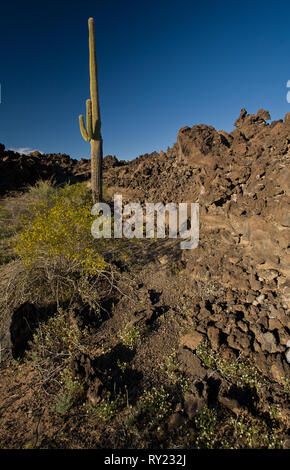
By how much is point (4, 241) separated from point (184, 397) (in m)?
5.96

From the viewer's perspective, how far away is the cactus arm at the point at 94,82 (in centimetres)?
655

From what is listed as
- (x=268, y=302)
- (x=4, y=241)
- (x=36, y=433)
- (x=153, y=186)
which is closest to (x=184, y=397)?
(x=36, y=433)

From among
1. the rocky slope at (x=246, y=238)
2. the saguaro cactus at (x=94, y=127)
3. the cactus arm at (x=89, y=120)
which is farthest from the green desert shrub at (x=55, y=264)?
the cactus arm at (x=89, y=120)

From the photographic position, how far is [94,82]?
6.70 meters

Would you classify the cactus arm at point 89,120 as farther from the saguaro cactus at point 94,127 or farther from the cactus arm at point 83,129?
the cactus arm at point 83,129

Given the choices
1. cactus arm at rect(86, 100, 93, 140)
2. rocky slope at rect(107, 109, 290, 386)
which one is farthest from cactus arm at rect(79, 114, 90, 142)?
rocky slope at rect(107, 109, 290, 386)

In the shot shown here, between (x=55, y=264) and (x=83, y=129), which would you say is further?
(x=83, y=129)

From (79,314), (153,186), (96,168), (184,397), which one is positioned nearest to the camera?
(184,397)

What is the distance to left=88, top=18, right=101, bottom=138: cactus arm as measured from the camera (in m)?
6.55

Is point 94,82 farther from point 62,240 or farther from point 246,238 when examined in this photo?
point 246,238

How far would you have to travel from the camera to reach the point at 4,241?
5.89 m

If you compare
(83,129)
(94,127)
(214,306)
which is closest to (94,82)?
(94,127)

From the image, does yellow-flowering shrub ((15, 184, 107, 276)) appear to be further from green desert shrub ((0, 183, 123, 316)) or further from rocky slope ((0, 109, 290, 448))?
rocky slope ((0, 109, 290, 448))
